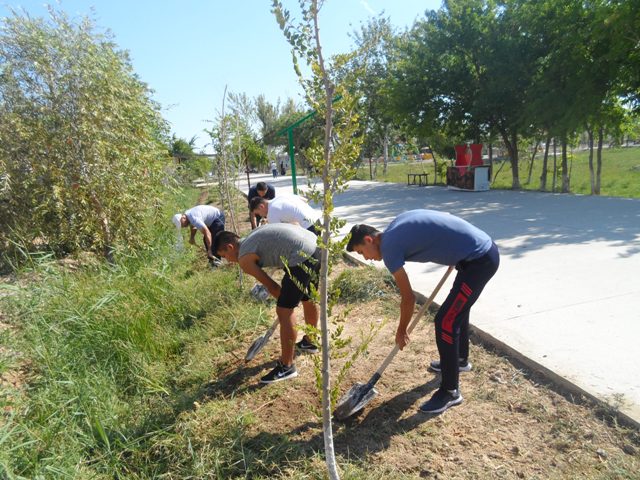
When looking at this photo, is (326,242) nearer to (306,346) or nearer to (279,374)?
(279,374)

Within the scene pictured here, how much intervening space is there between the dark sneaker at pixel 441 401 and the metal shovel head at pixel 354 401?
32cm

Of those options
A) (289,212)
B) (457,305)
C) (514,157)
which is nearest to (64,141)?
(289,212)

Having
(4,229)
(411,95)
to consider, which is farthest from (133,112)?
(411,95)

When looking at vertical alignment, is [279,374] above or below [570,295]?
below

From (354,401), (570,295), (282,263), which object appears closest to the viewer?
(354,401)

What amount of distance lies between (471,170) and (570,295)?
947 cm

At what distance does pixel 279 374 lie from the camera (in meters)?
3.02

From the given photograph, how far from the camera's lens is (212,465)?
222cm

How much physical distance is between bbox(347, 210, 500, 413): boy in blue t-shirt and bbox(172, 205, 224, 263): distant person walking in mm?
4105

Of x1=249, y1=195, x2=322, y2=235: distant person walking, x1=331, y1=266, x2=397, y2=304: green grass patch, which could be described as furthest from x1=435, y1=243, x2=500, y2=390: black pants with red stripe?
x1=249, y1=195, x2=322, y2=235: distant person walking

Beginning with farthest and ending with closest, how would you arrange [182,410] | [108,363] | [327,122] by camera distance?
[108,363]
[182,410]
[327,122]

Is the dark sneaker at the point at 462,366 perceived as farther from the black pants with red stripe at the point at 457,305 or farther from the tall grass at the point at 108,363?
the tall grass at the point at 108,363

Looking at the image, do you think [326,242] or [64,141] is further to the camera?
[64,141]

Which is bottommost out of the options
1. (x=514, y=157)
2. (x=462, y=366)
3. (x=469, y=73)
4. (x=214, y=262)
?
(x=462, y=366)
